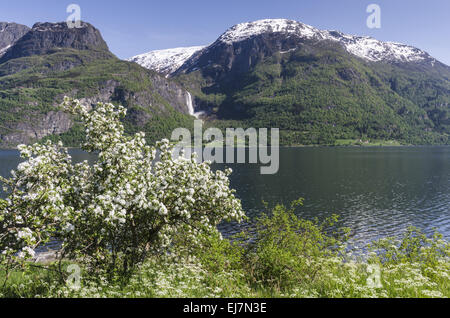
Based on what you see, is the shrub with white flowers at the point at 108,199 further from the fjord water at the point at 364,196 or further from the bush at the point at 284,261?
the fjord water at the point at 364,196

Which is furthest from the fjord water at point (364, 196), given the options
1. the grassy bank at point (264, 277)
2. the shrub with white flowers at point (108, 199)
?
the shrub with white flowers at point (108, 199)

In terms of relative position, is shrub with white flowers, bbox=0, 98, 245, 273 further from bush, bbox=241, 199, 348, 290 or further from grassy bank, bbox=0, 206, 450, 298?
bush, bbox=241, 199, 348, 290

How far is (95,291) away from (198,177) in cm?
595

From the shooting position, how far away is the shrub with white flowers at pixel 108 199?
10.7m

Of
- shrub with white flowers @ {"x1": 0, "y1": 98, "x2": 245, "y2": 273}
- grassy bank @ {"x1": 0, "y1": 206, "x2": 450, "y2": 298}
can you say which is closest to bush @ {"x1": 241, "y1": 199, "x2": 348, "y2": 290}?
grassy bank @ {"x1": 0, "y1": 206, "x2": 450, "y2": 298}

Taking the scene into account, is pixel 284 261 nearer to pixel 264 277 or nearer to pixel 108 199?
pixel 264 277

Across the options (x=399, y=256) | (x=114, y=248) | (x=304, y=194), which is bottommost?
(x=304, y=194)

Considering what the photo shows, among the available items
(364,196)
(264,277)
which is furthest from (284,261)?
(364,196)

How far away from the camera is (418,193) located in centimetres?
7506
